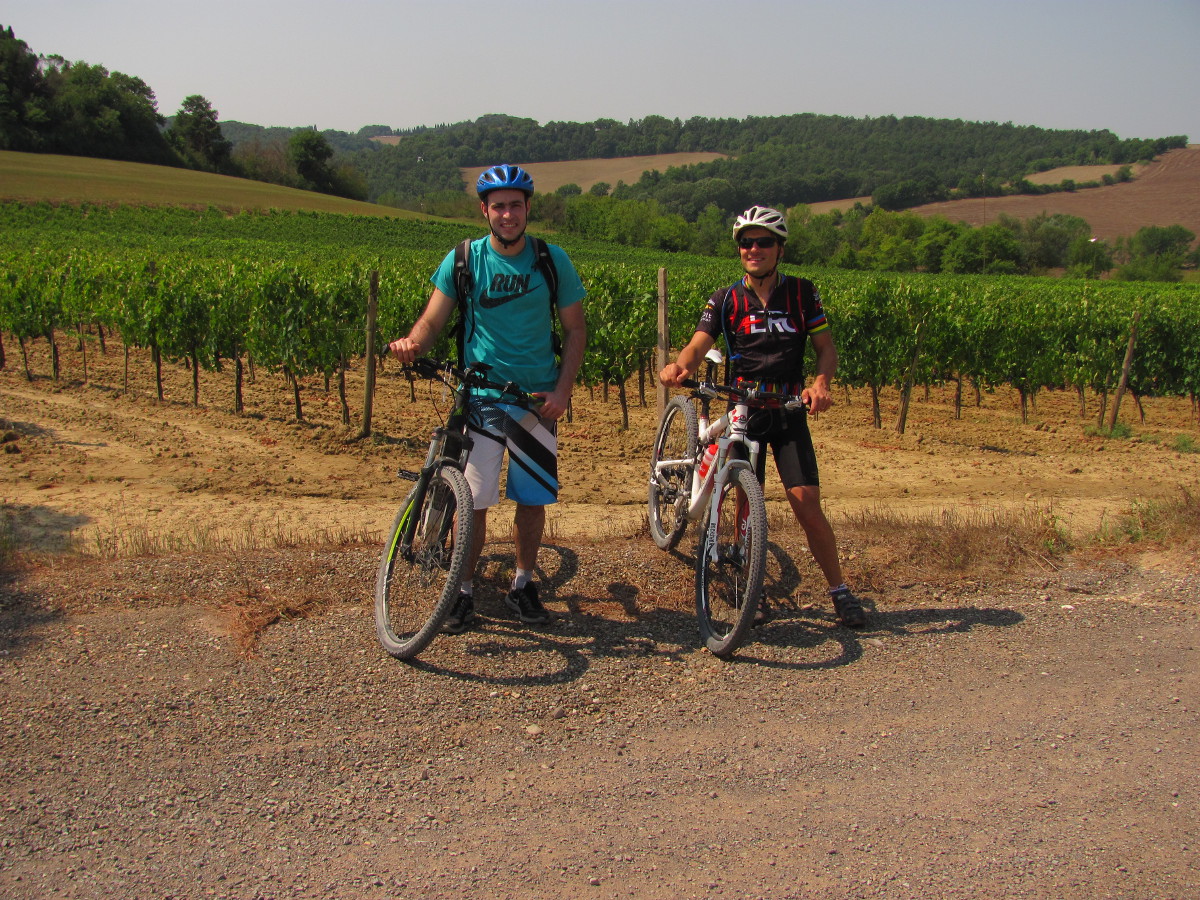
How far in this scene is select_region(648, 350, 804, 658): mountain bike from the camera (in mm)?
3836

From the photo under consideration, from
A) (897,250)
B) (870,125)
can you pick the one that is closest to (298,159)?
(897,250)

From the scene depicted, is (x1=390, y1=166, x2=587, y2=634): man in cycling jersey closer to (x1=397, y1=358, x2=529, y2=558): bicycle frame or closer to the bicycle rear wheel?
(x1=397, y1=358, x2=529, y2=558): bicycle frame

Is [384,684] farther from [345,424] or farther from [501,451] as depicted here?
[345,424]

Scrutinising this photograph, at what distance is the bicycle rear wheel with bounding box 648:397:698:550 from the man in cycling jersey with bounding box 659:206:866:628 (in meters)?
0.71

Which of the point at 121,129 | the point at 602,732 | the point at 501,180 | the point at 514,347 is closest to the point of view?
the point at 602,732

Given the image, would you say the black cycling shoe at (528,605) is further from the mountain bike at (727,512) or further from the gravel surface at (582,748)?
the mountain bike at (727,512)

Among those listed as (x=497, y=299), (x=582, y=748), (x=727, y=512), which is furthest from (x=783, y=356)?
(x=582, y=748)

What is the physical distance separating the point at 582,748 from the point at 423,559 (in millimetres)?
1206

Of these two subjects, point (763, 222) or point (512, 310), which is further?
point (763, 222)

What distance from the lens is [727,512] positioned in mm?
4309

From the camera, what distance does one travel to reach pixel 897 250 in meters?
86.6

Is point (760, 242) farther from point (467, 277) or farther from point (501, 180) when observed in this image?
point (467, 277)

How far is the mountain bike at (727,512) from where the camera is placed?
12.6ft

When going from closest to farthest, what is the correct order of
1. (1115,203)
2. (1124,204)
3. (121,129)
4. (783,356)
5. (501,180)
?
(501,180) → (783,356) → (121,129) → (1124,204) → (1115,203)
